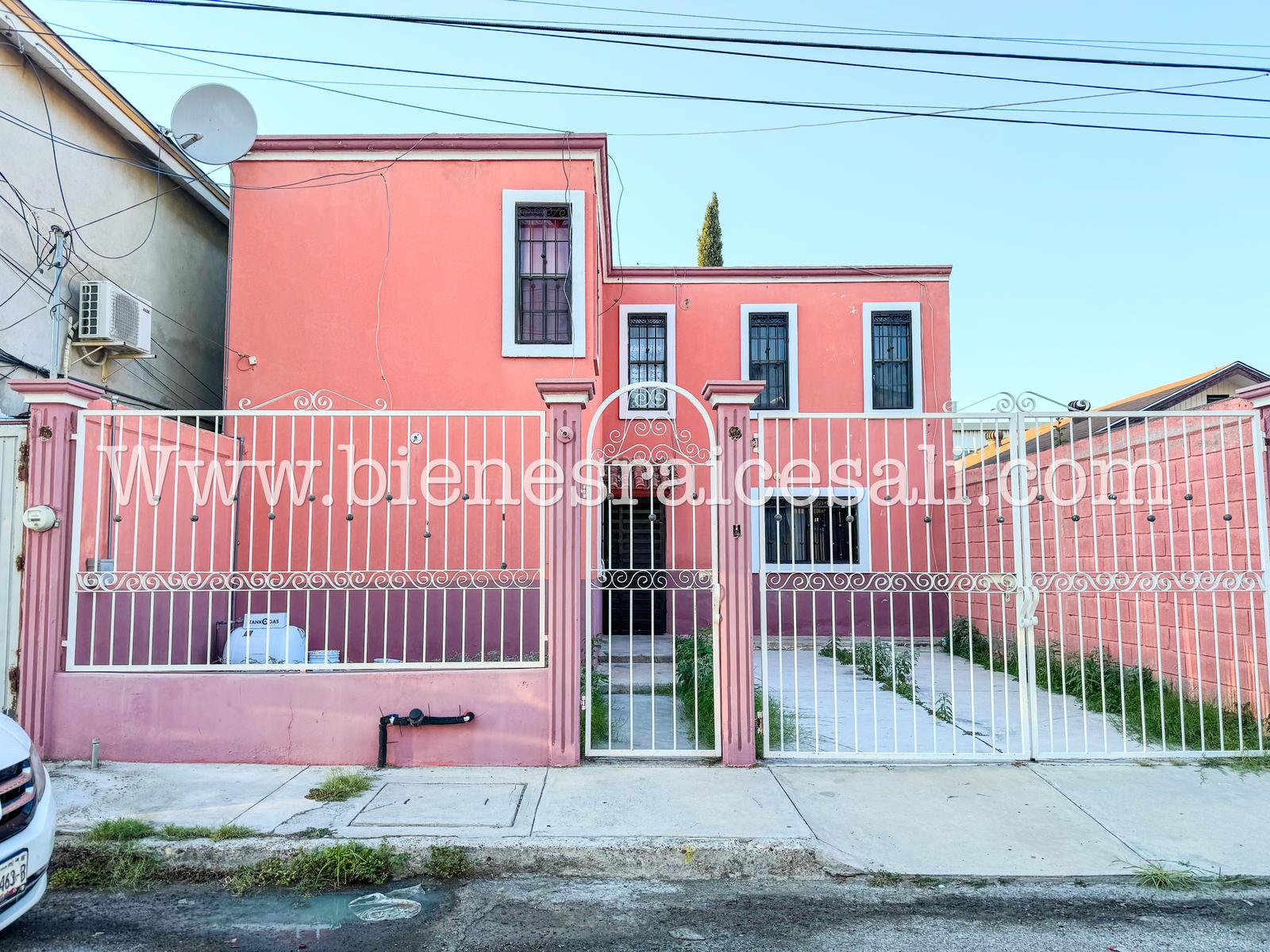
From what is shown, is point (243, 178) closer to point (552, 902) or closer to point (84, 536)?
point (84, 536)

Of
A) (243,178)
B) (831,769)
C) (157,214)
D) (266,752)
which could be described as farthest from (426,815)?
(157,214)

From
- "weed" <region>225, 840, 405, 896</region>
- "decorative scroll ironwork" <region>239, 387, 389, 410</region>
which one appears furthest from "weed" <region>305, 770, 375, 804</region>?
"decorative scroll ironwork" <region>239, 387, 389, 410</region>

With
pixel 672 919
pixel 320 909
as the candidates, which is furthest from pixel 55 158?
pixel 672 919

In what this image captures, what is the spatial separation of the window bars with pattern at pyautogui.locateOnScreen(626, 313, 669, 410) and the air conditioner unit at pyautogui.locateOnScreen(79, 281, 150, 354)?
7216mm

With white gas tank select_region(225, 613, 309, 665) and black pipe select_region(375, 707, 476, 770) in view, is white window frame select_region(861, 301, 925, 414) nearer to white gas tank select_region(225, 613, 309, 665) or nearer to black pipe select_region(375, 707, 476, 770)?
white gas tank select_region(225, 613, 309, 665)

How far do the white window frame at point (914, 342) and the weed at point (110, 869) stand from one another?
466 inches

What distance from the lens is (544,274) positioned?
387 inches

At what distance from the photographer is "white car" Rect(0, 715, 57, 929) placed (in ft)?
10.3

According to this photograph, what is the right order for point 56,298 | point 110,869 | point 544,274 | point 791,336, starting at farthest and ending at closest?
point 791,336
point 544,274
point 56,298
point 110,869

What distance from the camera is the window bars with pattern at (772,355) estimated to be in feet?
46.0

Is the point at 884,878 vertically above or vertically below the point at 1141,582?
below

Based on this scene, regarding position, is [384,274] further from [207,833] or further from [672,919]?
[672,919]

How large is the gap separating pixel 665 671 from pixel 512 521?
8.21ft

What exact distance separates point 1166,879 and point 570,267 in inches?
308
